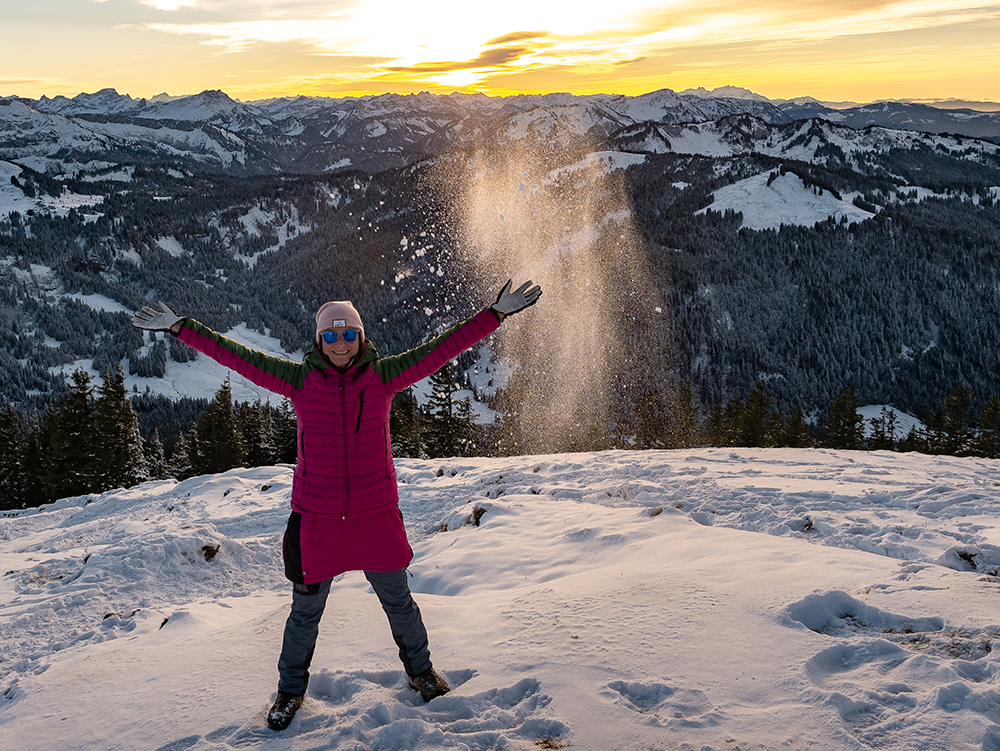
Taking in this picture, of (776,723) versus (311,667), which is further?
(311,667)

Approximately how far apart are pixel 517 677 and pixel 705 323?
16626cm

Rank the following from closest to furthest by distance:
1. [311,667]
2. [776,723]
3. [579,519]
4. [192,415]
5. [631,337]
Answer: [776,723], [311,667], [579,519], [192,415], [631,337]

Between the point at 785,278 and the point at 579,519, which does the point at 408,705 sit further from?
the point at 785,278

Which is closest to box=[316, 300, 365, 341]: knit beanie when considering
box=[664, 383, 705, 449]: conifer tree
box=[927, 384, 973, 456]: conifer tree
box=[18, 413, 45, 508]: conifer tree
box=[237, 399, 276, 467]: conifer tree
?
box=[237, 399, 276, 467]: conifer tree

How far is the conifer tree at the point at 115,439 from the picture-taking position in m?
33.9

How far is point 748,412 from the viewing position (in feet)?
164

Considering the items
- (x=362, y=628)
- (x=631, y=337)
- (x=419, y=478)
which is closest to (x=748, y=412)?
(x=419, y=478)

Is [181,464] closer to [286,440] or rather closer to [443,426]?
[286,440]

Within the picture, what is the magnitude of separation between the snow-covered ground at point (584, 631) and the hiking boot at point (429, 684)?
0.09 metres

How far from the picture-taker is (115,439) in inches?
1346

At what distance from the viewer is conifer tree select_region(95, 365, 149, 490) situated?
33875 millimetres

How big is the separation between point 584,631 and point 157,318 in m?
4.68

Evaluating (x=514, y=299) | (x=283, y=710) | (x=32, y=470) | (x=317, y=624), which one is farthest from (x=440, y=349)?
(x=32, y=470)

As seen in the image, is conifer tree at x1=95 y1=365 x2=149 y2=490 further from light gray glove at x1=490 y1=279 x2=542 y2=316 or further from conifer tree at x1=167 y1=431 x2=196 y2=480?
light gray glove at x1=490 y1=279 x2=542 y2=316
